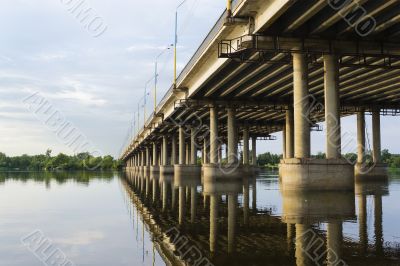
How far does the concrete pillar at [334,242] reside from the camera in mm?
9234

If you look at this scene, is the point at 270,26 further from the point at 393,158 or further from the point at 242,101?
the point at 393,158

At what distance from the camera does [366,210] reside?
18.6m

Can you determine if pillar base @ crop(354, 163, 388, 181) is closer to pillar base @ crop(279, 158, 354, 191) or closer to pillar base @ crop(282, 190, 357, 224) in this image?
pillar base @ crop(279, 158, 354, 191)

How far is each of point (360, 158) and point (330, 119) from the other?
31.4 meters

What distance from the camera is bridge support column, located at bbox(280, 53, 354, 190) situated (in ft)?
82.9

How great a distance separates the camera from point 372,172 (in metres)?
52.5

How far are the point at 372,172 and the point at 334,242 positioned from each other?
147 feet

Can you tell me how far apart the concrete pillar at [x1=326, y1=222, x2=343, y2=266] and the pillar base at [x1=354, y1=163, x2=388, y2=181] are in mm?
39702

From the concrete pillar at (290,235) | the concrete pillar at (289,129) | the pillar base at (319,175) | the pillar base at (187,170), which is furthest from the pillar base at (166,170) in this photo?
the concrete pillar at (290,235)

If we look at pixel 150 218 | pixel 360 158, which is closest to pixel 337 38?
pixel 150 218

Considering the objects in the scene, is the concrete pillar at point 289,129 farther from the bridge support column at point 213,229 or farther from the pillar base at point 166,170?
the bridge support column at point 213,229

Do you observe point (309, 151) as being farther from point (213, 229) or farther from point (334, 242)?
point (334, 242)

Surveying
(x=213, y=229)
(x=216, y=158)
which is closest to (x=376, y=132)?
(x=216, y=158)

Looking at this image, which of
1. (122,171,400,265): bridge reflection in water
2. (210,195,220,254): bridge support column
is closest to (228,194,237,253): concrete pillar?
(122,171,400,265): bridge reflection in water
